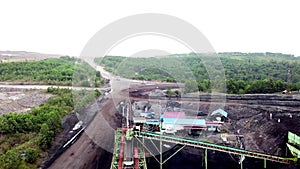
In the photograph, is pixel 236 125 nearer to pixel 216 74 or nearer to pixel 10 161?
pixel 10 161

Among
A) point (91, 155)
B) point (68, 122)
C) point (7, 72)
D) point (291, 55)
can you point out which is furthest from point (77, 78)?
point (291, 55)

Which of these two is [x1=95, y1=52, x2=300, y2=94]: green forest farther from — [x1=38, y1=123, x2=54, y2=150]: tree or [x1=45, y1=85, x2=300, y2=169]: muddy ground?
[x1=38, y1=123, x2=54, y2=150]: tree

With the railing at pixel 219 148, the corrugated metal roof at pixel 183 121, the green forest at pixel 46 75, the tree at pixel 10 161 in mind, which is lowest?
A: the tree at pixel 10 161

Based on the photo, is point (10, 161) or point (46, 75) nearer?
point (10, 161)

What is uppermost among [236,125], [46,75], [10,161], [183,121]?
[46,75]

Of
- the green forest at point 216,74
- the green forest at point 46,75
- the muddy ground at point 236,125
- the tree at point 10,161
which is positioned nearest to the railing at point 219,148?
the muddy ground at point 236,125

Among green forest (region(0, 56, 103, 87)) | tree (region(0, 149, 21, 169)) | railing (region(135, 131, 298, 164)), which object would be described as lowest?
tree (region(0, 149, 21, 169))

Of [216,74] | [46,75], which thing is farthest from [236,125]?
[46,75]

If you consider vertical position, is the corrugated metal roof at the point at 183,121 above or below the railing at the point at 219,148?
above

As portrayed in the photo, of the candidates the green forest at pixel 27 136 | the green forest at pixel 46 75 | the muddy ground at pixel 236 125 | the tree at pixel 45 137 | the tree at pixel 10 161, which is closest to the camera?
the tree at pixel 10 161

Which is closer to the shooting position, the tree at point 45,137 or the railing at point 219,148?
the railing at point 219,148

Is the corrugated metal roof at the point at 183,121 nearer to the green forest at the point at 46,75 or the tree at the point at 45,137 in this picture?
the tree at the point at 45,137

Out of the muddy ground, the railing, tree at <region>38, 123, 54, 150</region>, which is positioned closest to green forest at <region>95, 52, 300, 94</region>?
the muddy ground
